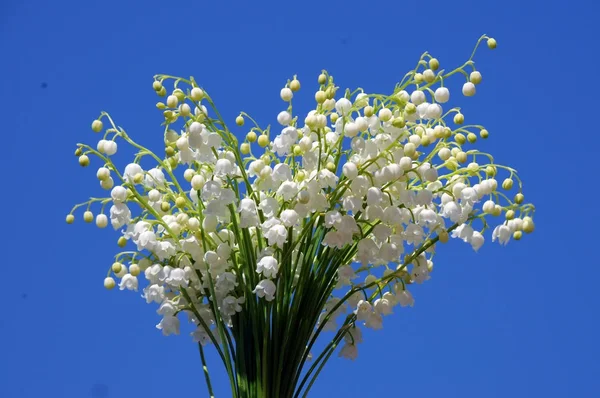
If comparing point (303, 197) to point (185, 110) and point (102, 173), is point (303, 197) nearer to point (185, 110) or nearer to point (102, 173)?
point (185, 110)

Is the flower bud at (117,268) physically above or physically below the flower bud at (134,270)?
above

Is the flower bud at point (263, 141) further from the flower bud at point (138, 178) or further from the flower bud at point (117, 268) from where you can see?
the flower bud at point (117, 268)

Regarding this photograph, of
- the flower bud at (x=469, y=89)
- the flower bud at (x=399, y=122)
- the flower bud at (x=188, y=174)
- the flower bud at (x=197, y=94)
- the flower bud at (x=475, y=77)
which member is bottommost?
the flower bud at (x=399, y=122)

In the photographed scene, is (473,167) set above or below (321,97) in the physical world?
below

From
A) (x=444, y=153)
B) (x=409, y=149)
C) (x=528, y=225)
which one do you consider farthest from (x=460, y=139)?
(x=528, y=225)

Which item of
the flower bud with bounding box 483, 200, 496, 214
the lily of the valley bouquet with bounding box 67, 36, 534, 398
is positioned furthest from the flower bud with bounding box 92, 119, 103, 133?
the flower bud with bounding box 483, 200, 496, 214

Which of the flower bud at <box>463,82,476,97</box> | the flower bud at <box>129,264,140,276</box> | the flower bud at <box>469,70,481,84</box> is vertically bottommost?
the flower bud at <box>129,264,140,276</box>

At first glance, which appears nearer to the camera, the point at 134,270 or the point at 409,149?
the point at 409,149

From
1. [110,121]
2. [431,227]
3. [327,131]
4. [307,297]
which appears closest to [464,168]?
[431,227]

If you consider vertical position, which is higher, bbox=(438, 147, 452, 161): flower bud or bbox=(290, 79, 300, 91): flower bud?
bbox=(290, 79, 300, 91): flower bud

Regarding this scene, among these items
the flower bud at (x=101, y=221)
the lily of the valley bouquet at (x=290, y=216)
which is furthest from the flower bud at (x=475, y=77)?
the flower bud at (x=101, y=221)

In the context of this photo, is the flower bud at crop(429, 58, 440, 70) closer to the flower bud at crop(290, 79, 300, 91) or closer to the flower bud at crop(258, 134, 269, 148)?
the flower bud at crop(290, 79, 300, 91)

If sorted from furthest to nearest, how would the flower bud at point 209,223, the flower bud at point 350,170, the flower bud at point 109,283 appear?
the flower bud at point 109,283, the flower bud at point 209,223, the flower bud at point 350,170

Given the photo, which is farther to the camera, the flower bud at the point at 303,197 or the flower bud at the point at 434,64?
the flower bud at the point at 434,64
